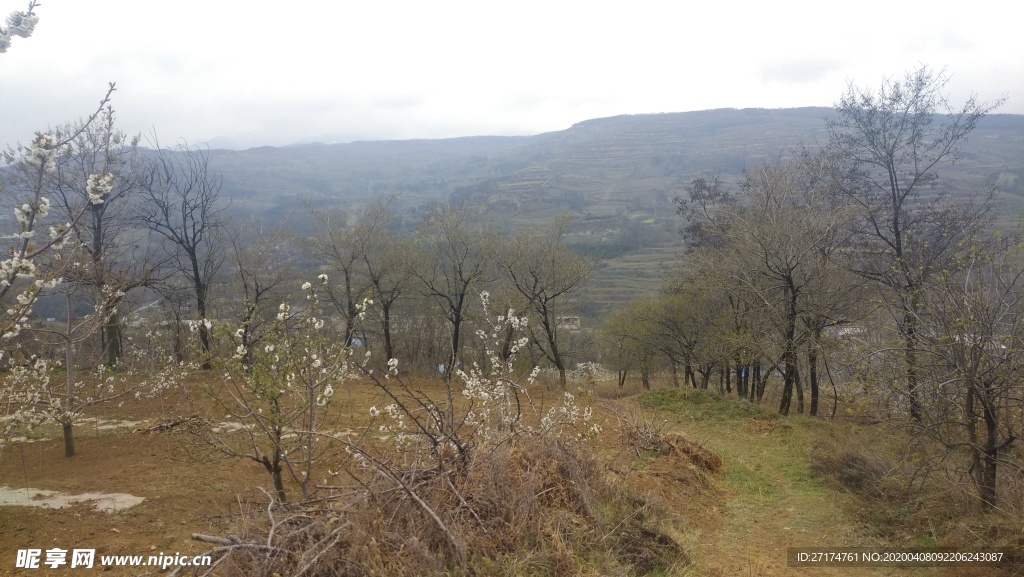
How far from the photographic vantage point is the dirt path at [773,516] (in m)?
5.26

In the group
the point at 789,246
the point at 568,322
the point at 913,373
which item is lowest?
the point at 568,322

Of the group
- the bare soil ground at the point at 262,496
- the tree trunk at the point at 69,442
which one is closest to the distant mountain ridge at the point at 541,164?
the bare soil ground at the point at 262,496

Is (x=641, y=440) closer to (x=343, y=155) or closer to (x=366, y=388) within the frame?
(x=366, y=388)

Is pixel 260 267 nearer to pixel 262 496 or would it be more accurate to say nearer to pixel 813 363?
pixel 262 496

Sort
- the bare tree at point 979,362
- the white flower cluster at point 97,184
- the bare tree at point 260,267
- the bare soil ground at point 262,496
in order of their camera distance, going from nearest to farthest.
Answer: the white flower cluster at point 97,184 → the bare tree at point 979,362 → the bare soil ground at point 262,496 → the bare tree at point 260,267

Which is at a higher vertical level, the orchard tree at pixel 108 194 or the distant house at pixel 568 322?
the orchard tree at pixel 108 194

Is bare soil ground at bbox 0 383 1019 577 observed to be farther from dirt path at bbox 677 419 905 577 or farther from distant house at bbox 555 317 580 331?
distant house at bbox 555 317 580 331

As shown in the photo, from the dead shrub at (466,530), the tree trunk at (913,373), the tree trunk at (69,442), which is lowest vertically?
the tree trunk at (69,442)

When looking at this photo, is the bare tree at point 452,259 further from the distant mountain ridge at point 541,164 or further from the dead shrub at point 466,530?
the distant mountain ridge at point 541,164

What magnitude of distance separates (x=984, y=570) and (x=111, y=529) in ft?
28.4

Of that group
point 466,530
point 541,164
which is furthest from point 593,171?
point 466,530

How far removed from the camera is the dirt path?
5.26 metres

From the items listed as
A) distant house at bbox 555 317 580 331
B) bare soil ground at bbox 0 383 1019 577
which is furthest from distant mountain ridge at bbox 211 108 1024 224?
bare soil ground at bbox 0 383 1019 577

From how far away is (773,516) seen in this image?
696cm
